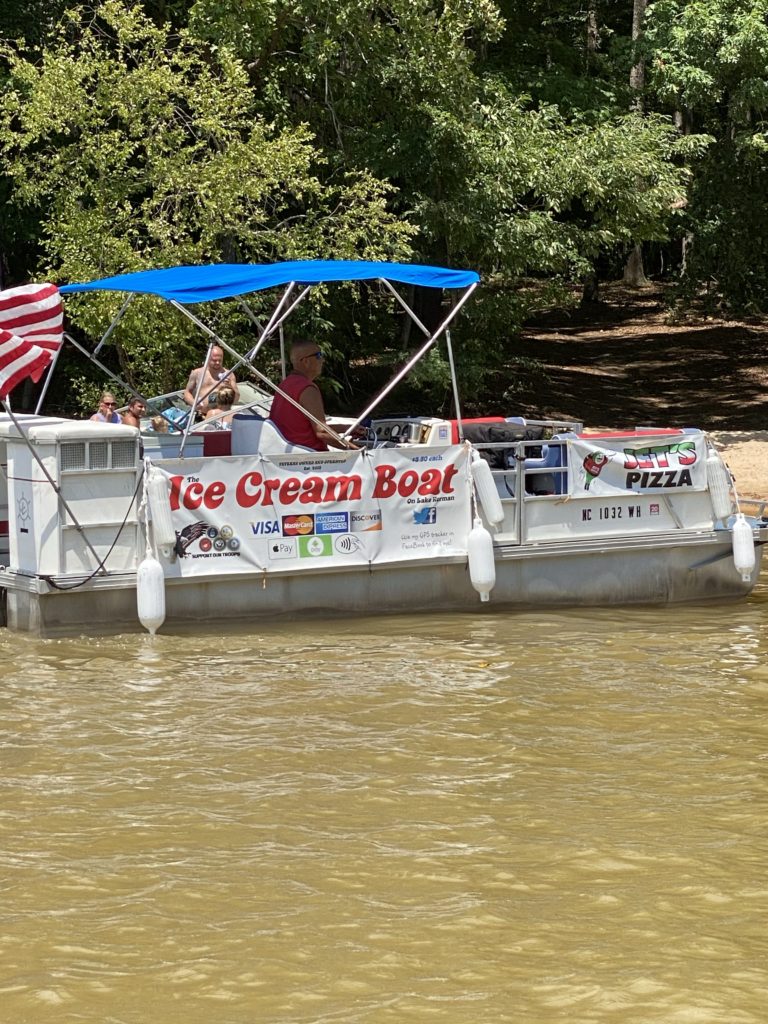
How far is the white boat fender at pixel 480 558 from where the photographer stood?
12273mm

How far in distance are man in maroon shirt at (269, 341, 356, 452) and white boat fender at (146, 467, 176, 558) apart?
1378mm

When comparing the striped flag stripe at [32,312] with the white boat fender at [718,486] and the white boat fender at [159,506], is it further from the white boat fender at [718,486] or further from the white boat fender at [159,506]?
the white boat fender at [718,486]

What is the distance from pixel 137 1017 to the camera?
17.5ft

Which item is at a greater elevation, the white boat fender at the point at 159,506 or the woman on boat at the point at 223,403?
the woman on boat at the point at 223,403

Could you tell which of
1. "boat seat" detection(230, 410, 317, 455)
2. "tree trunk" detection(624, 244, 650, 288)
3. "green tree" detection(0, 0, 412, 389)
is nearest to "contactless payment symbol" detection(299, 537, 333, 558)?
"boat seat" detection(230, 410, 317, 455)

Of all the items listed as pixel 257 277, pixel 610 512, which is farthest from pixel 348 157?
pixel 610 512

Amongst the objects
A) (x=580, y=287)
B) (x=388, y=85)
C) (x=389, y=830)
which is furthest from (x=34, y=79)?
(x=580, y=287)

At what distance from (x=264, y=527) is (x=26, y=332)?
2.34 meters

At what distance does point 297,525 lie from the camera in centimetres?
1188

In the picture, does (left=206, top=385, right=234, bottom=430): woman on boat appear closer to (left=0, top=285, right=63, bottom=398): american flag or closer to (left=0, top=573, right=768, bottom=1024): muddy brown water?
(left=0, top=285, right=63, bottom=398): american flag

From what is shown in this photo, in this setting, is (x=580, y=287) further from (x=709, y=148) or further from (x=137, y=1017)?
(x=137, y=1017)

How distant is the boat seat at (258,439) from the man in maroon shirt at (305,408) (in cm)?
10

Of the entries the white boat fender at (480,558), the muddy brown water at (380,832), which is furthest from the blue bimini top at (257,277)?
the muddy brown water at (380,832)

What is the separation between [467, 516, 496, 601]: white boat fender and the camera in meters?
12.3
